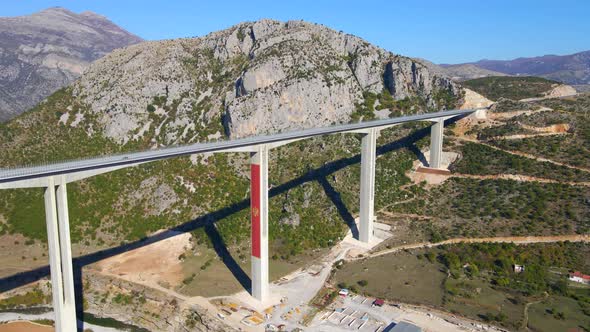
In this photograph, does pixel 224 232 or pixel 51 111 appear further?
pixel 51 111

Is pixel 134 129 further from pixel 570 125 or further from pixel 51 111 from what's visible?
pixel 570 125

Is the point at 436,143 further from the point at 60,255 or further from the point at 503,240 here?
the point at 60,255

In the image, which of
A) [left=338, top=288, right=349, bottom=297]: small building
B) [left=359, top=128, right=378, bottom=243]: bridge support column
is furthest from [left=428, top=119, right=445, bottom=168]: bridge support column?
[left=338, top=288, right=349, bottom=297]: small building

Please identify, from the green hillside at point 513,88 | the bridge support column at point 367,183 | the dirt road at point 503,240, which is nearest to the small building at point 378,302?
the dirt road at point 503,240

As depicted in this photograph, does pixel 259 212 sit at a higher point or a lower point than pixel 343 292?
higher

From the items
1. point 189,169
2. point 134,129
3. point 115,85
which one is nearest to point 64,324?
point 189,169

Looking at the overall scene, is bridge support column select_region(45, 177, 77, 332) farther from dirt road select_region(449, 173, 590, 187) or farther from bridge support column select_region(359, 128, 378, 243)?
dirt road select_region(449, 173, 590, 187)

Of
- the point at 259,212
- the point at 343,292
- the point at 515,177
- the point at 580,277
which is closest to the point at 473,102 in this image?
the point at 515,177
